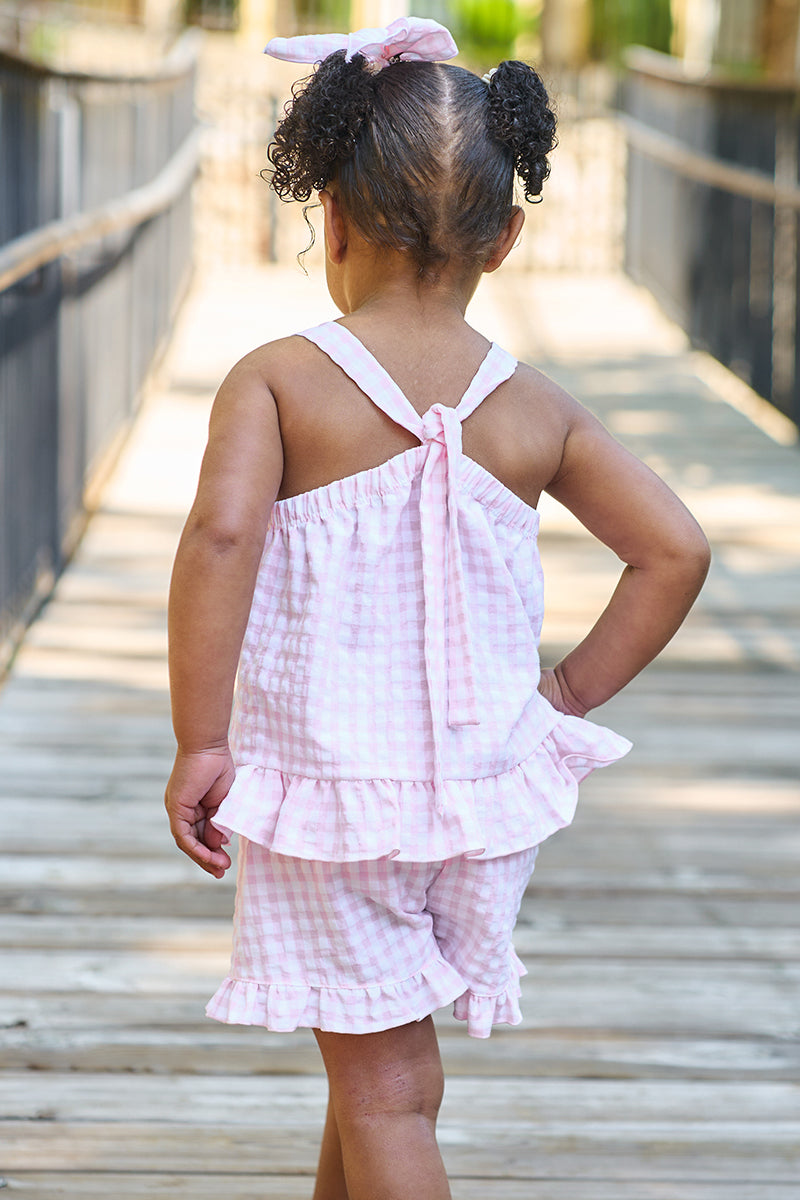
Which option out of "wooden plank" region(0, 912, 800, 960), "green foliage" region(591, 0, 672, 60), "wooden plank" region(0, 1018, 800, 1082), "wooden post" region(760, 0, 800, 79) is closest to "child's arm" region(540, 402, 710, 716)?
"wooden plank" region(0, 1018, 800, 1082)

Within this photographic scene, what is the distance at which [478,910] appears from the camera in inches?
68.2

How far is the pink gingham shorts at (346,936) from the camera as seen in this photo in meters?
1.69

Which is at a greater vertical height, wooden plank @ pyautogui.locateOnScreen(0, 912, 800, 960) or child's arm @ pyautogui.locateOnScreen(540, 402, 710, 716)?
child's arm @ pyautogui.locateOnScreen(540, 402, 710, 716)

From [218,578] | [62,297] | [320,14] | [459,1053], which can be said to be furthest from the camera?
[320,14]

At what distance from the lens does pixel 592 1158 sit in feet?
7.32

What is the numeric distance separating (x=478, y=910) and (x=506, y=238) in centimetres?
69

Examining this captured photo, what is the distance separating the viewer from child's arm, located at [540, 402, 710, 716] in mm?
1764

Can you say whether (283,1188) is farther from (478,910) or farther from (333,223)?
(333,223)

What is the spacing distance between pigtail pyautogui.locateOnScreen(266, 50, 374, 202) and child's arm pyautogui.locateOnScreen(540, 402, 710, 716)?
367 millimetres

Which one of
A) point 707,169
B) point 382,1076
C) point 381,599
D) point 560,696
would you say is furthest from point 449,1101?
point 707,169

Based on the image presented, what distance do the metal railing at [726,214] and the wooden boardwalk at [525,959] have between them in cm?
333

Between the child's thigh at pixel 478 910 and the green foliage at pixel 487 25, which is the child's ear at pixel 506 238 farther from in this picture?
the green foliage at pixel 487 25

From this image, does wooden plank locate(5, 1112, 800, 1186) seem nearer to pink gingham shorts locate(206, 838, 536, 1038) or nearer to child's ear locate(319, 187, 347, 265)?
pink gingham shorts locate(206, 838, 536, 1038)

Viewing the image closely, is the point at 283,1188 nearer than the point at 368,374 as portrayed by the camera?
No
